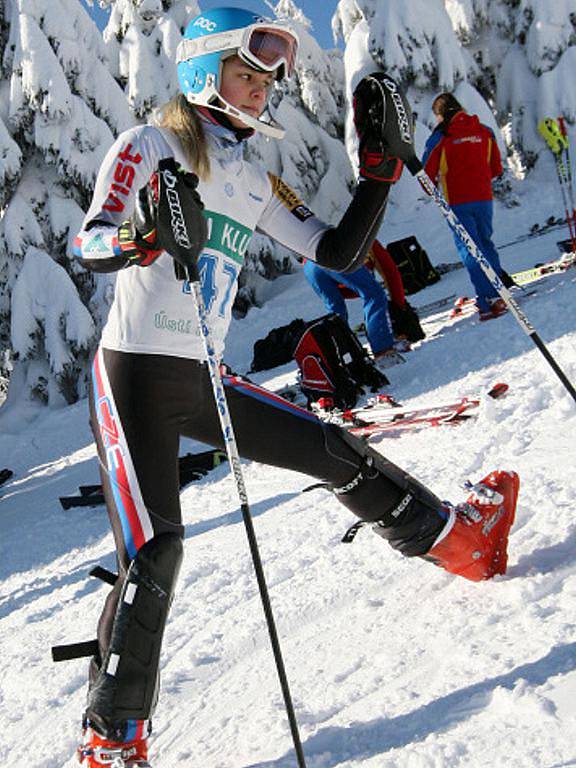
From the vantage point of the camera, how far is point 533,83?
2336 cm

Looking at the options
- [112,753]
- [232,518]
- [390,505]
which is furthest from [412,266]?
[112,753]

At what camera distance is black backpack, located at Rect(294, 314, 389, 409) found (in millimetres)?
7168

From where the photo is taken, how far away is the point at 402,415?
19.4 feet

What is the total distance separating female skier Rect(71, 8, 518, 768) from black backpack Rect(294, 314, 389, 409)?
12.5 ft

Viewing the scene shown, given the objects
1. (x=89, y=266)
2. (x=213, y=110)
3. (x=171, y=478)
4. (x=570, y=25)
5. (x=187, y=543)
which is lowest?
(x=187, y=543)

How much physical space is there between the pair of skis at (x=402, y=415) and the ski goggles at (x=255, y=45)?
3.06 meters

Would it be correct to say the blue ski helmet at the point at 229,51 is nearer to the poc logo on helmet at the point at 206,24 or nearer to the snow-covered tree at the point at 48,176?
the poc logo on helmet at the point at 206,24

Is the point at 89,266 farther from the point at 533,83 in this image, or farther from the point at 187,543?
the point at 533,83

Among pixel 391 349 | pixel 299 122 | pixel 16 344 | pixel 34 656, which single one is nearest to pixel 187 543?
pixel 34 656

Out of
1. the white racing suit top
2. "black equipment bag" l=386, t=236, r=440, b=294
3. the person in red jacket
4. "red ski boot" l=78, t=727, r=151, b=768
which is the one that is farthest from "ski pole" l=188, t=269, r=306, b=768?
"black equipment bag" l=386, t=236, r=440, b=294

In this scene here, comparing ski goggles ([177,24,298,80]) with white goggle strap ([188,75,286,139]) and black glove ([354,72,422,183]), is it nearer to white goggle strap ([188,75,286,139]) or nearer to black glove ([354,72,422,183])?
white goggle strap ([188,75,286,139])

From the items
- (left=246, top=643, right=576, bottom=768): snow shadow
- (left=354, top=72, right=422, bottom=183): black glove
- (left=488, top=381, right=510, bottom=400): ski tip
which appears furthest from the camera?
(left=488, top=381, right=510, bottom=400): ski tip

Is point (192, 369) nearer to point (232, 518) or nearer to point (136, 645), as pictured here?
point (136, 645)

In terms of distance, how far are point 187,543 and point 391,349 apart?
3.68 metres
